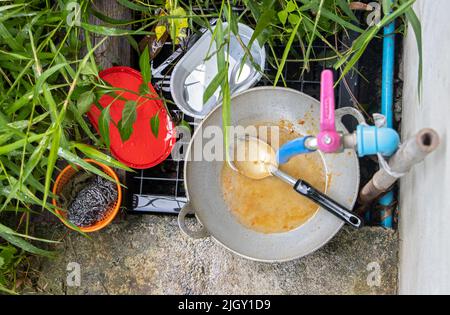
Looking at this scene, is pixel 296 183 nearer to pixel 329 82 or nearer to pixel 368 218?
pixel 368 218

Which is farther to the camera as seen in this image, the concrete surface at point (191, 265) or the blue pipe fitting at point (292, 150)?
the concrete surface at point (191, 265)

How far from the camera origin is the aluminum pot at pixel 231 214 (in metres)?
Answer: 1.55

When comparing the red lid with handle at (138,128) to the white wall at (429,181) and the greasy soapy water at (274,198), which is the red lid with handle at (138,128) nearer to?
the greasy soapy water at (274,198)

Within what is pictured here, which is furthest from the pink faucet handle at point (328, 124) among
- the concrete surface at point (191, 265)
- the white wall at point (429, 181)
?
the concrete surface at point (191, 265)

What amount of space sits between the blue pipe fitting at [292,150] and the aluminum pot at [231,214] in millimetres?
199

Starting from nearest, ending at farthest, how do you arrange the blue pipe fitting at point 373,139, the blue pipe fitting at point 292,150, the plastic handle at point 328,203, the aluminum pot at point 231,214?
the blue pipe fitting at point 373,139 < the blue pipe fitting at point 292,150 < the plastic handle at point 328,203 < the aluminum pot at point 231,214

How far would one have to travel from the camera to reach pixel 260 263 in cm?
164

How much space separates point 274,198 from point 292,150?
28 centimetres

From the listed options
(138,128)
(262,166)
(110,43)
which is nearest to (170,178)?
(138,128)

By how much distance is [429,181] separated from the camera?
48.5 inches

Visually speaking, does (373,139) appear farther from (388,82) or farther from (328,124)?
(388,82)

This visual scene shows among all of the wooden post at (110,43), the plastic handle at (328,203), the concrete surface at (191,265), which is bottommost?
the concrete surface at (191,265)

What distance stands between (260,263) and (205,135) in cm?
45

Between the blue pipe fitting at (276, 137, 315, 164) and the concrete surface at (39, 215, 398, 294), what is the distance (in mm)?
357
